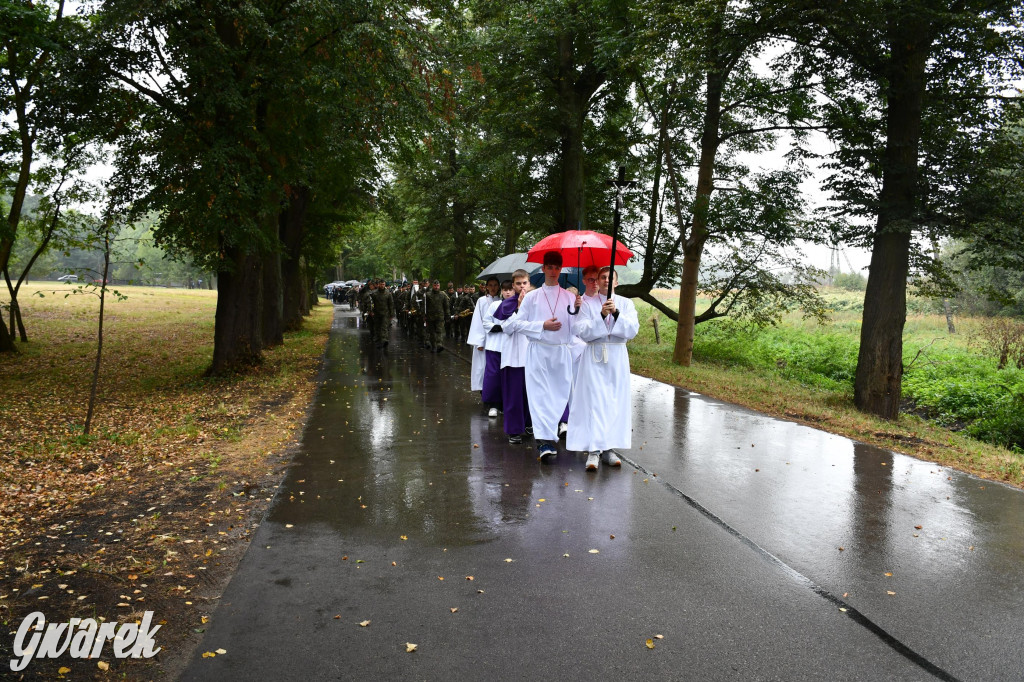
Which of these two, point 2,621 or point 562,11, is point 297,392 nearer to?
point 2,621

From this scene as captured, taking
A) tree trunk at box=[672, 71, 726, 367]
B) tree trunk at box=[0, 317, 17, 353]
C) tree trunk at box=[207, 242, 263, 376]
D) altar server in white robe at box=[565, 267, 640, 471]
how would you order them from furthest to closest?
tree trunk at box=[0, 317, 17, 353] < tree trunk at box=[672, 71, 726, 367] < tree trunk at box=[207, 242, 263, 376] < altar server in white robe at box=[565, 267, 640, 471]

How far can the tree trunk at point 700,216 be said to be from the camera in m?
18.2

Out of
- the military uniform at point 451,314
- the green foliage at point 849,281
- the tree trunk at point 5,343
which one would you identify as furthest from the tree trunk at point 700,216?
the green foliage at point 849,281

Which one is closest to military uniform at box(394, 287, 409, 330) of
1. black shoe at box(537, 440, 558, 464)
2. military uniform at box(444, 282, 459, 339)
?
military uniform at box(444, 282, 459, 339)

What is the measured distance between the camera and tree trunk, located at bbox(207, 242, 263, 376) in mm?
14711

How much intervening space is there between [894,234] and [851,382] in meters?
8.33

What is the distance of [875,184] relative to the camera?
1254 centimetres

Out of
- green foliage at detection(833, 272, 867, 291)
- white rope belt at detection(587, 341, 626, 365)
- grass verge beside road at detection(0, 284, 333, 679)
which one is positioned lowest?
grass verge beside road at detection(0, 284, 333, 679)

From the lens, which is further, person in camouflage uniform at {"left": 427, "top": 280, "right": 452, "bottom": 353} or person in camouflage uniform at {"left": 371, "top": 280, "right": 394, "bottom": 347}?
person in camouflage uniform at {"left": 371, "top": 280, "right": 394, "bottom": 347}

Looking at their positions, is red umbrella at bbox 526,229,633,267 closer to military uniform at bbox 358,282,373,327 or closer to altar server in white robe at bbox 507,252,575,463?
altar server in white robe at bbox 507,252,575,463

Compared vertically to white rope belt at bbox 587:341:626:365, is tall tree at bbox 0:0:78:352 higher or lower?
higher

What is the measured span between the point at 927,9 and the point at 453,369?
11.4 metres

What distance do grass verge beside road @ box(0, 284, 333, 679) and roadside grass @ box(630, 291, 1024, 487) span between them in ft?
Answer: 25.8

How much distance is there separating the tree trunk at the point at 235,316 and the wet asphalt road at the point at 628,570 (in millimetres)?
7415
